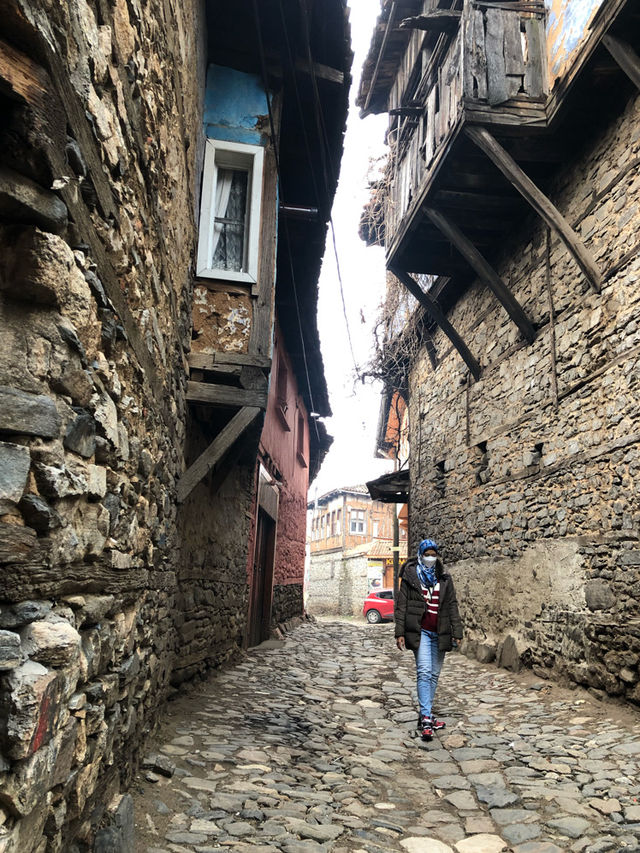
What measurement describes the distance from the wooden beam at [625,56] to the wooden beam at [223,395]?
13.5ft

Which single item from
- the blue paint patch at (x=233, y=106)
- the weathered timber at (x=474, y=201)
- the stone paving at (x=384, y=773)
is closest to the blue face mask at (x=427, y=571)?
the stone paving at (x=384, y=773)

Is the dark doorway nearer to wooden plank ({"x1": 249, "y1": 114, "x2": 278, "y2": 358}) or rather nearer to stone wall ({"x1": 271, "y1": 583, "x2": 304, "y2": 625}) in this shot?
stone wall ({"x1": 271, "y1": 583, "x2": 304, "y2": 625})

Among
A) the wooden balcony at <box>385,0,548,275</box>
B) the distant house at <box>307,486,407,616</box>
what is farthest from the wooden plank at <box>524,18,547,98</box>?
the distant house at <box>307,486,407,616</box>

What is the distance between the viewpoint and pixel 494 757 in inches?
157

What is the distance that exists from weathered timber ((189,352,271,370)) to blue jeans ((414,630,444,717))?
100.0 inches

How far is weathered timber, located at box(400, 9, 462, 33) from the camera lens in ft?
24.7

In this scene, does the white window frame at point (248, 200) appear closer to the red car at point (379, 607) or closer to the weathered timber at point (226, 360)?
the weathered timber at point (226, 360)

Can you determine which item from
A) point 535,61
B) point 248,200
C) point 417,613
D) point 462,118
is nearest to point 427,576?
point 417,613

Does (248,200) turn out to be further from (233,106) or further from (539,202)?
(539,202)

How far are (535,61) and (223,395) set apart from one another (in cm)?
527

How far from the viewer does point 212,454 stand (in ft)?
15.4

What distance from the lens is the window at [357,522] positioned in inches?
1395

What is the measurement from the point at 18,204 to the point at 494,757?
4.17 m

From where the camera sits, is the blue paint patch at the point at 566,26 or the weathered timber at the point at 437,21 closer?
the blue paint patch at the point at 566,26
